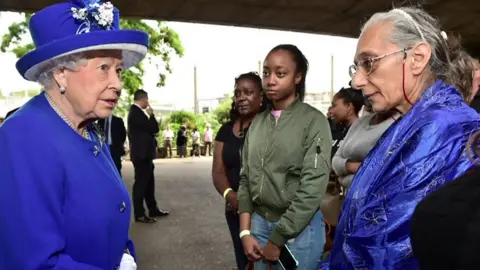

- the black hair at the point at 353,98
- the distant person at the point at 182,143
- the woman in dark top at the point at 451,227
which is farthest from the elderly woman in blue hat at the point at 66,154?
the distant person at the point at 182,143

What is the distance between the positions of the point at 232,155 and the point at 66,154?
1.97 meters

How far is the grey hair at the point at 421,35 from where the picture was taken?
4.71 feet

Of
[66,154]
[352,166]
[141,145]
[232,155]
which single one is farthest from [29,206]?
[141,145]

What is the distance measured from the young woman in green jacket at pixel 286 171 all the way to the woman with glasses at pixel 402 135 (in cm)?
74

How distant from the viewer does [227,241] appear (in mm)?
5977

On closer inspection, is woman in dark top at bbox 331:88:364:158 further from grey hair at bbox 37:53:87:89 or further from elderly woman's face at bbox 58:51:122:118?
grey hair at bbox 37:53:87:89

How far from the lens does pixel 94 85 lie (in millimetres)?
1653

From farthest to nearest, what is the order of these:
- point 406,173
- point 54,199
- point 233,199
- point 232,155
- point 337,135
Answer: point 337,135 → point 232,155 → point 233,199 → point 54,199 → point 406,173

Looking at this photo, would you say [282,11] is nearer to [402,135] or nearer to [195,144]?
[402,135]

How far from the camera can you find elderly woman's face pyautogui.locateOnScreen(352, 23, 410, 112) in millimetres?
1456

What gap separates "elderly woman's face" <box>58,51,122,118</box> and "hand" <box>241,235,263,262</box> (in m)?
1.18

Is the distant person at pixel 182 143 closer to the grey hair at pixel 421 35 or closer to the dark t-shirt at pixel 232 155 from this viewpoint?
the dark t-shirt at pixel 232 155

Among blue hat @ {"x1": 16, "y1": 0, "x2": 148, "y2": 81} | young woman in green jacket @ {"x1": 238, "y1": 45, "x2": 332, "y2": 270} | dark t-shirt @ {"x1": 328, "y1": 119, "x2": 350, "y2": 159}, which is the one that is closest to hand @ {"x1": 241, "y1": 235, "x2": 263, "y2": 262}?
young woman in green jacket @ {"x1": 238, "y1": 45, "x2": 332, "y2": 270}

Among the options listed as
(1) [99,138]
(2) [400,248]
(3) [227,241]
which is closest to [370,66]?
(2) [400,248]
